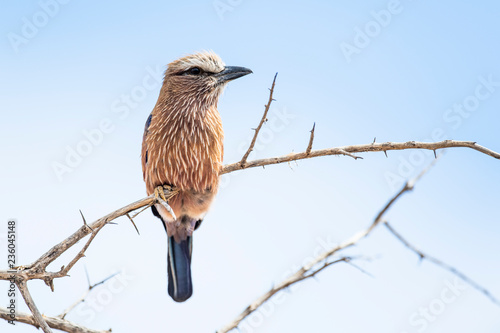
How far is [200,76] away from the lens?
555 centimetres

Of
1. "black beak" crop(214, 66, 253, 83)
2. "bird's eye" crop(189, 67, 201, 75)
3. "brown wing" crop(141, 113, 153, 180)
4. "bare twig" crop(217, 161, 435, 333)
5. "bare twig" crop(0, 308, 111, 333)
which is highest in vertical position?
"bird's eye" crop(189, 67, 201, 75)

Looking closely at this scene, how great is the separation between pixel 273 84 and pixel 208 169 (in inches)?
63.9

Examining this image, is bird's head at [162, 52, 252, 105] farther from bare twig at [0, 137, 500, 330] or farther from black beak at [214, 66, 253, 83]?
bare twig at [0, 137, 500, 330]

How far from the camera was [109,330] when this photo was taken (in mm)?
3566

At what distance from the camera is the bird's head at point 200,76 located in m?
5.39

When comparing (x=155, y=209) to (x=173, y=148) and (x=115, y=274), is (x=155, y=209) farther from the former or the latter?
(x=115, y=274)

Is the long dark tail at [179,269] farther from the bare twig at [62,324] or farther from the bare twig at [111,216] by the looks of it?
the bare twig at [62,324]

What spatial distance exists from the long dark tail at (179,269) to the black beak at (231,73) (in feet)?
5.58

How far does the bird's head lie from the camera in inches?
212

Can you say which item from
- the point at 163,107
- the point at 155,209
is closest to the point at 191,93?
the point at 163,107

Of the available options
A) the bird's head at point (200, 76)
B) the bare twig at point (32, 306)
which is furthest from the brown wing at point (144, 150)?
the bare twig at point (32, 306)

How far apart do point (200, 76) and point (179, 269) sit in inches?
79.2

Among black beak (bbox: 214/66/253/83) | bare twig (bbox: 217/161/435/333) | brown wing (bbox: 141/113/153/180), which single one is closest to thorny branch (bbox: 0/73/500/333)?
bare twig (bbox: 217/161/435/333)

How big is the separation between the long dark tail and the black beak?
1.70 meters
